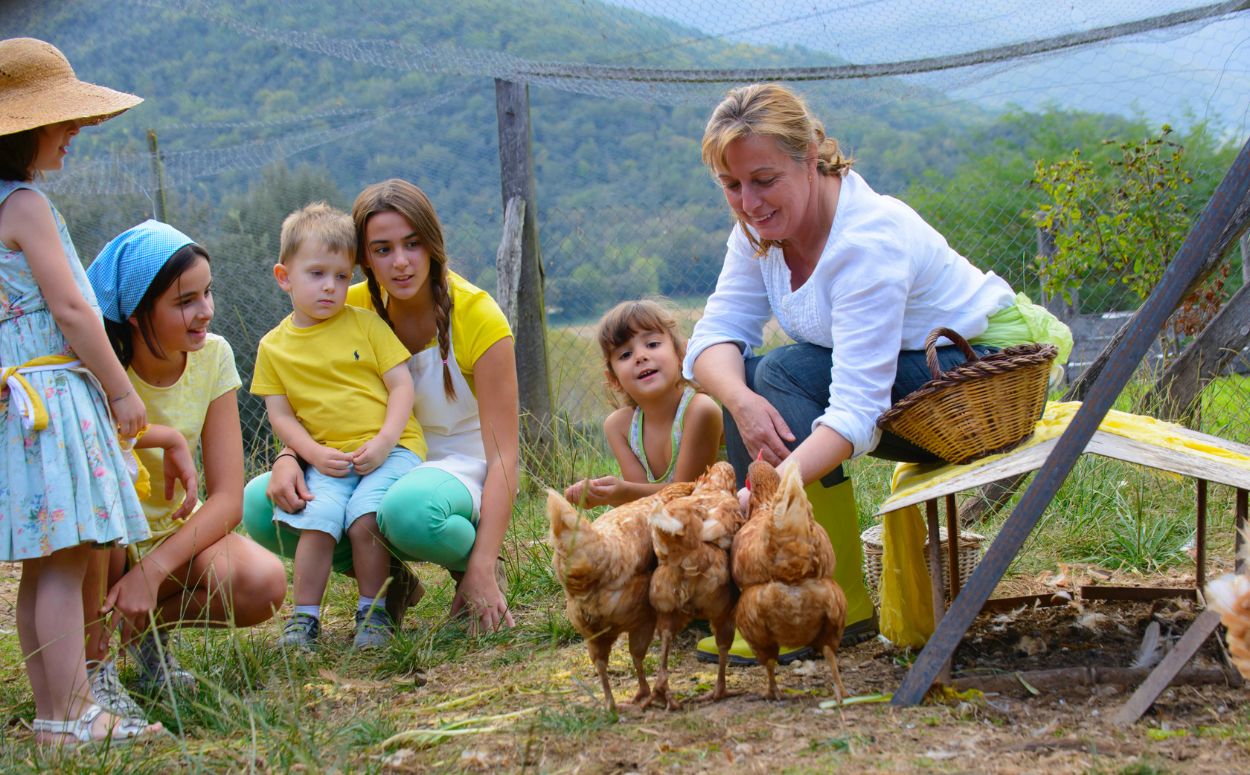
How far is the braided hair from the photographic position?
3625mm

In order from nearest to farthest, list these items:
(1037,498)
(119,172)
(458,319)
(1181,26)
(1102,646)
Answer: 1. (1037,498)
2. (1102,646)
3. (458,319)
4. (1181,26)
5. (119,172)

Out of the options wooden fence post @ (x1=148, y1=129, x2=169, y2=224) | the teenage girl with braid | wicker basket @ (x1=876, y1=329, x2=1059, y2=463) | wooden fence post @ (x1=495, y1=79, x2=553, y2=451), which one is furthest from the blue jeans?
wooden fence post @ (x1=148, y1=129, x2=169, y2=224)

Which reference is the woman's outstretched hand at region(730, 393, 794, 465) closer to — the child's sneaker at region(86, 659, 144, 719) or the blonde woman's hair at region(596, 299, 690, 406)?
the blonde woman's hair at region(596, 299, 690, 406)

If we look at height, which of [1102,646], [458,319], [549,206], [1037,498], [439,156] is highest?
[439,156]

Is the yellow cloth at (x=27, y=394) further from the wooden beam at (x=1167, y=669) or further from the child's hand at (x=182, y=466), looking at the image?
the wooden beam at (x=1167, y=669)

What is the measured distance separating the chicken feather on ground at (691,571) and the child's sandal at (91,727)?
1.23 m

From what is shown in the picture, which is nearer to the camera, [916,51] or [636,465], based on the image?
[636,465]

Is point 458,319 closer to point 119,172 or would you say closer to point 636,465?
point 636,465

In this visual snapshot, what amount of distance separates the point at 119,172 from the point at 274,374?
3.84m

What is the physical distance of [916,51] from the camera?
6.17m

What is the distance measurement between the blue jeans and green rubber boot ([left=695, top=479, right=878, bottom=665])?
22cm

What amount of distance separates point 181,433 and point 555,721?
148 centimetres

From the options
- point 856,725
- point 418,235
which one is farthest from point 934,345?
point 418,235

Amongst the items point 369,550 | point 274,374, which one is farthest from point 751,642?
point 274,374
